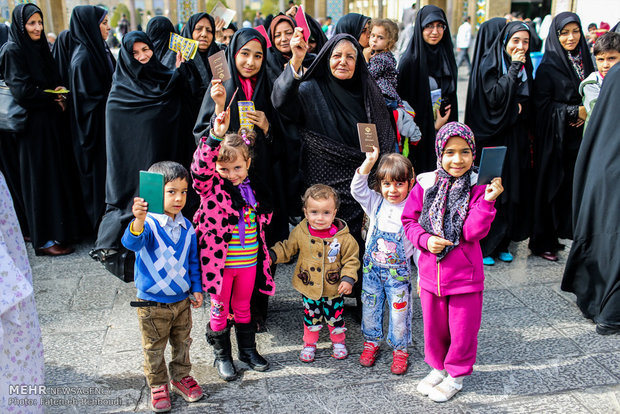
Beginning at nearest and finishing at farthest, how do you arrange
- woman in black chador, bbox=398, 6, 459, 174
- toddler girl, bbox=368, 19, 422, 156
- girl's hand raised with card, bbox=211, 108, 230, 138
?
1. girl's hand raised with card, bbox=211, 108, 230, 138
2. toddler girl, bbox=368, 19, 422, 156
3. woman in black chador, bbox=398, 6, 459, 174

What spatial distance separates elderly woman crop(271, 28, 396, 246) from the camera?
3203mm

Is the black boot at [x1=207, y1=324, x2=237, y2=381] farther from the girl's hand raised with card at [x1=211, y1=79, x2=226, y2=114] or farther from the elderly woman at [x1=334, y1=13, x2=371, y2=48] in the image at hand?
the elderly woman at [x1=334, y1=13, x2=371, y2=48]

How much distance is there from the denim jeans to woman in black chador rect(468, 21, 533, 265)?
1.70 meters

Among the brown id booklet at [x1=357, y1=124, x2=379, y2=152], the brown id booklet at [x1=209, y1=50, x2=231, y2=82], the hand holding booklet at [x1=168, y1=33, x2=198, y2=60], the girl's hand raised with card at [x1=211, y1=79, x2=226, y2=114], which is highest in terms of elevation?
the hand holding booklet at [x1=168, y1=33, x2=198, y2=60]

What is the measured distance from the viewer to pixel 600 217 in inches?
138

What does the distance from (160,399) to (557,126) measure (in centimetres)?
354

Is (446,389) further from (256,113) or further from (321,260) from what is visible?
(256,113)

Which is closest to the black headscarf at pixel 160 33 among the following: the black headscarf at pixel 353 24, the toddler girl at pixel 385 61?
the black headscarf at pixel 353 24

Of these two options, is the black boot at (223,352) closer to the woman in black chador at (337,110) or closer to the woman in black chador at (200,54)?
the woman in black chador at (337,110)

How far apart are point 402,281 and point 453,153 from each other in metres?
0.78

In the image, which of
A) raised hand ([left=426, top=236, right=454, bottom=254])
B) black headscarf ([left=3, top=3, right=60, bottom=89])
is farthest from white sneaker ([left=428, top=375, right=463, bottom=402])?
black headscarf ([left=3, top=3, right=60, bottom=89])

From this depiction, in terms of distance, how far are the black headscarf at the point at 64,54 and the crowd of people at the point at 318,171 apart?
19mm

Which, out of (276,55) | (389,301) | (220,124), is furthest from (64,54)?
(389,301)

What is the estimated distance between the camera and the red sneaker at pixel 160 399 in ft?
8.76
